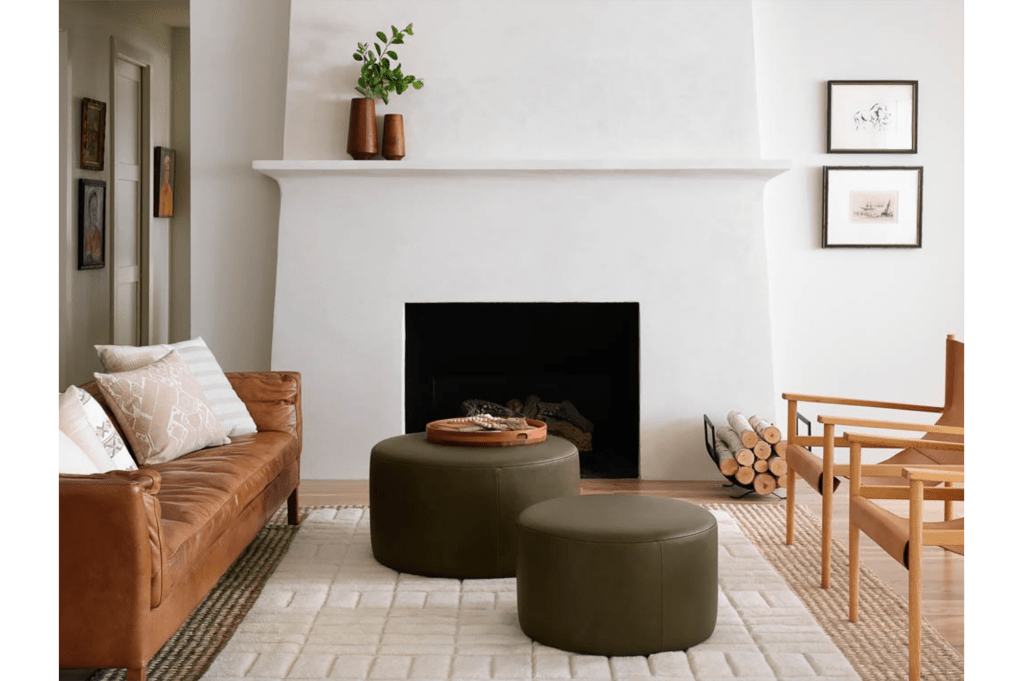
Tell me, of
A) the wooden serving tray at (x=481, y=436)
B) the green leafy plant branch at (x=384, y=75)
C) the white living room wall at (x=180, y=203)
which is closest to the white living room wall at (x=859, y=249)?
the green leafy plant branch at (x=384, y=75)

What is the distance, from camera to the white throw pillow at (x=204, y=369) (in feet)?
13.3

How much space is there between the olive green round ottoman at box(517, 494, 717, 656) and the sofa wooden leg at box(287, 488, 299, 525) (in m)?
1.67

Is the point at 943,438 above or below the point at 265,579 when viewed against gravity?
above

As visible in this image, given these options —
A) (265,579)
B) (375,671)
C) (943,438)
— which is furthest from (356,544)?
(943,438)

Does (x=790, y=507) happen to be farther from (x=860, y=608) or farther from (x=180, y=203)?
(x=180, y=203)

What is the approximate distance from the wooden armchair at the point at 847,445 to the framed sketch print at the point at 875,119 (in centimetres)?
177

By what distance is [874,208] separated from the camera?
18.4 feet

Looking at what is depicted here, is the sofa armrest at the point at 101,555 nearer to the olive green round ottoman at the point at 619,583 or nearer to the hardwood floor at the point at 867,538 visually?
the olive green round ottoman at the point at 619,583

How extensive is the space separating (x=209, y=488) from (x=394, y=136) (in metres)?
2.51

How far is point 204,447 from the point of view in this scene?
404 cm

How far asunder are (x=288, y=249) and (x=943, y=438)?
3271mm

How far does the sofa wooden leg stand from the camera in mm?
4484

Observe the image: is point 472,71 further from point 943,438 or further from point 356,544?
point 943,438

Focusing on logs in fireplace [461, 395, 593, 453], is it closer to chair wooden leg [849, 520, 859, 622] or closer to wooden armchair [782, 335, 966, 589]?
wooden armchair [782, 335, 966, 589]
